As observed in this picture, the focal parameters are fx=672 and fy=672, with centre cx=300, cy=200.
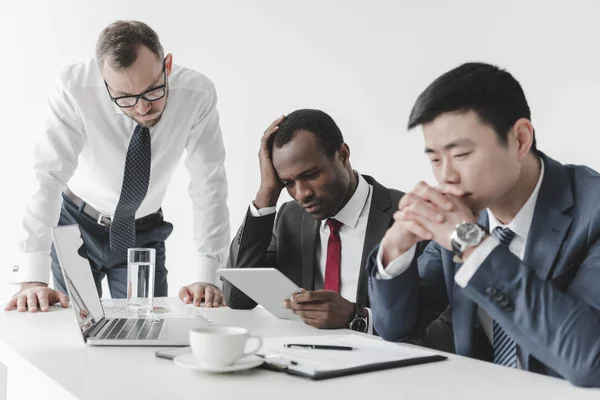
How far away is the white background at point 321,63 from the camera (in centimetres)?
350

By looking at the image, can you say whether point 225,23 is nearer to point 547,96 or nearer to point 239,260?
point 547,96

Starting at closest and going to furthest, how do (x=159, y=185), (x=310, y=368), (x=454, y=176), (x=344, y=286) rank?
(x=310, y=368)
(x=454, y=176)
(x=344, y=286)
(x=159, y=185)

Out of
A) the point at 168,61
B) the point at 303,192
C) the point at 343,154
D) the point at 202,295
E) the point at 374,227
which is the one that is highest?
the point at 168,61

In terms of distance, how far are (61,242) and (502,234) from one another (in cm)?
95

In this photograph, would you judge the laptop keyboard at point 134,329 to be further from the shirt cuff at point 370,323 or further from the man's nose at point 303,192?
the man's nose at point 303,192

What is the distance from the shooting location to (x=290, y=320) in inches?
69.3

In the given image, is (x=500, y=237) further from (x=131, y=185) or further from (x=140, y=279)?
(x=131, y=185)

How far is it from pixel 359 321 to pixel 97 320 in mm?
640

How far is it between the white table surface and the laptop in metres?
0.03

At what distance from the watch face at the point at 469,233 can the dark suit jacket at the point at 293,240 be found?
2.86ft

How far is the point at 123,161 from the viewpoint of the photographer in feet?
8.68

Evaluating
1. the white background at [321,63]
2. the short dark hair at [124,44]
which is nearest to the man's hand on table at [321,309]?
the short dark hair at [124,44]

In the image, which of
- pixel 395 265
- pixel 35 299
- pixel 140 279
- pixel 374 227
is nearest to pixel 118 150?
pixel 35 299

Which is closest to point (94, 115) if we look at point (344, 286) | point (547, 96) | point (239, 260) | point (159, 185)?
point (159, 185)
